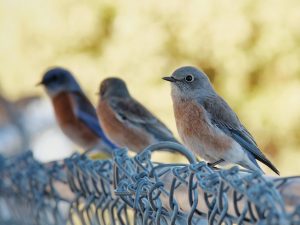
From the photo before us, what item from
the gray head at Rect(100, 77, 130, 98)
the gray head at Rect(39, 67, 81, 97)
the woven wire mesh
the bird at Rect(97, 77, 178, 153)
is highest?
the gray head at Rect(39, 67, 81, 97)

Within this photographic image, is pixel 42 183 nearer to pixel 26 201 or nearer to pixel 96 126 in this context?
pixel 26 201

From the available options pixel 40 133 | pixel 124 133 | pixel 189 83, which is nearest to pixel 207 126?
pixel 189 83

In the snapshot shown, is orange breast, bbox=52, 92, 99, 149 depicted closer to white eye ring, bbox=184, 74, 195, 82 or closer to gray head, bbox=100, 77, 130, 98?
gray head, bbox=100, 77, 130, 98

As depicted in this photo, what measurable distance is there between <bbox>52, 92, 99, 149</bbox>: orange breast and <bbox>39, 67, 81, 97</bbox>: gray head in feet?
0.75

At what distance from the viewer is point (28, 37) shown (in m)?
9.94

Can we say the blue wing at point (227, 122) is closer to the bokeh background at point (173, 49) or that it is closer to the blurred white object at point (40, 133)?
the blurred white object at point (40, 133)

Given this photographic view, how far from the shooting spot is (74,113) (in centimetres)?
650

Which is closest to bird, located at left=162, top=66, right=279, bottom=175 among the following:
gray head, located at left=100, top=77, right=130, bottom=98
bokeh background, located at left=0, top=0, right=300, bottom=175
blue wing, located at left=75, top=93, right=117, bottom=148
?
gray head, located at left=100, top=77, right=130, bottom=98

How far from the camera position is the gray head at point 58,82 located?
22.3 feet

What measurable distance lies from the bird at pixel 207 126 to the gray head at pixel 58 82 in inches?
111

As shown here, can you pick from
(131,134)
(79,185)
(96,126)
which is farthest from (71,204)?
(96,126)

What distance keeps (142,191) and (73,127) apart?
177 inches

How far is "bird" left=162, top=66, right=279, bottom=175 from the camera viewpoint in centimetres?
375

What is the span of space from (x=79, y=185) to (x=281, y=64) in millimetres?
5964
